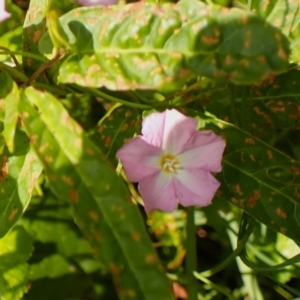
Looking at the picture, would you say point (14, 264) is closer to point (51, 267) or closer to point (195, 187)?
point (51, 267)

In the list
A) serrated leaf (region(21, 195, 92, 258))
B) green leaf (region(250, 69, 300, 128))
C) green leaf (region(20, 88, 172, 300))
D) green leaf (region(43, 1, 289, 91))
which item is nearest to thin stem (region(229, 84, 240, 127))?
green leaf (region(250, 69, 300, 128))

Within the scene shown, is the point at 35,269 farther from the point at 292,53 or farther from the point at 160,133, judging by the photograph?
the point at 292,53

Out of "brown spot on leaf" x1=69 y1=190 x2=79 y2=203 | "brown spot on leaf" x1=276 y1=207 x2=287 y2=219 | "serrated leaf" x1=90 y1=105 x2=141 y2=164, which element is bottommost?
"brown spot on leaf" x1=276 y1=207 x2=287 y2=219

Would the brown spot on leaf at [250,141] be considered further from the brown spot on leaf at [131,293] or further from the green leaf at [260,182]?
the brown spot on leaf at [131,293]

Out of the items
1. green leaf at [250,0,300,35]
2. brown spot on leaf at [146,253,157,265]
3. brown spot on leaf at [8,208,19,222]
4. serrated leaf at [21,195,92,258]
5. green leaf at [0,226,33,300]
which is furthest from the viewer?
serrated leaf at [21,195,92,258]

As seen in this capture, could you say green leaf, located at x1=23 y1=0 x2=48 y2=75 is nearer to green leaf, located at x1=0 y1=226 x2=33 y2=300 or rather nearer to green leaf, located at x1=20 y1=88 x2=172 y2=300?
green leaf, located at x1=20 y1=88 x2=172 y2=300

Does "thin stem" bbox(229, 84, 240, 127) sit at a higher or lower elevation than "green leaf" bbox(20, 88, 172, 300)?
lower

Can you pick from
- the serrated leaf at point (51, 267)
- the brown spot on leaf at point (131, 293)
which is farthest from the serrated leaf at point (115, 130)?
the serrated leaf at point (51, 267)
